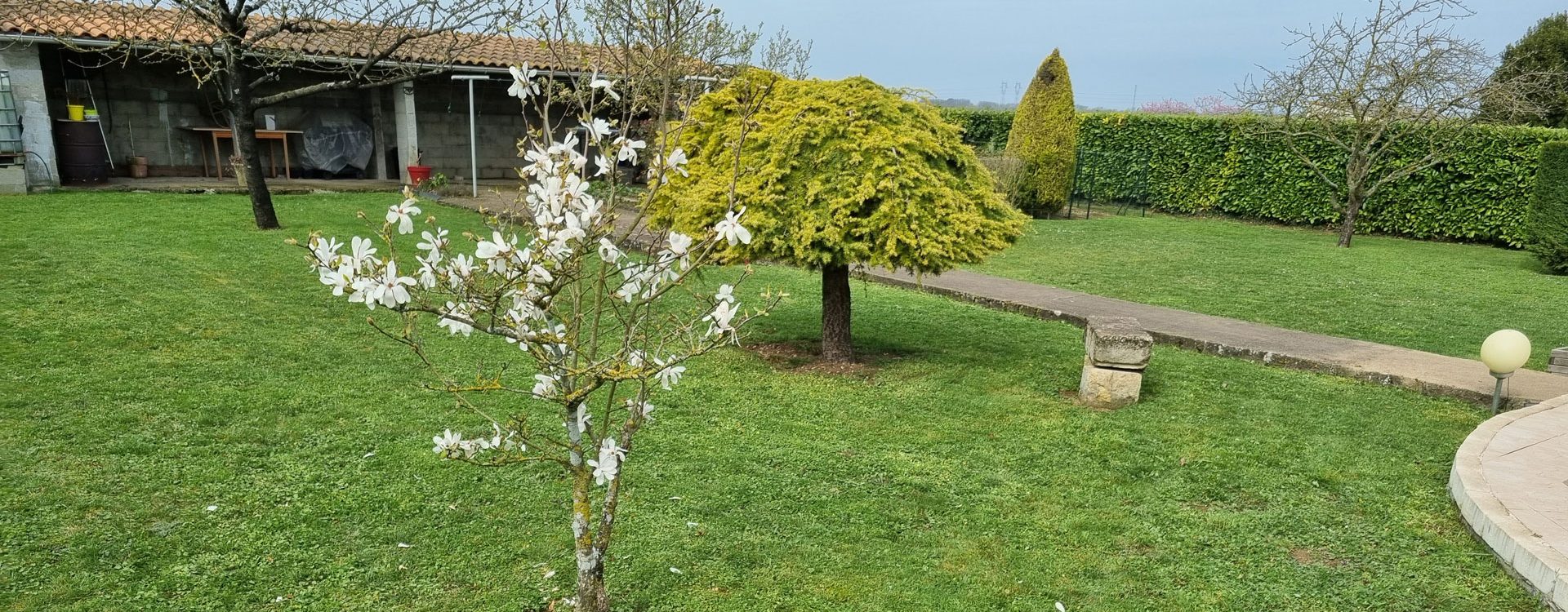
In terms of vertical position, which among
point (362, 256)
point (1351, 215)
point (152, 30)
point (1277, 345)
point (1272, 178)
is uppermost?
point (152, 30)

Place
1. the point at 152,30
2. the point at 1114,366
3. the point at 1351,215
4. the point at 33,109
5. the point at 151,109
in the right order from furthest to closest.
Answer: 1. the point at 151,109
2. the point at 1351,215
3. the point at 152,30
4. the point at 33,109
5. the point at 1114,366

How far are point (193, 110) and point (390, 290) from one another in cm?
1701

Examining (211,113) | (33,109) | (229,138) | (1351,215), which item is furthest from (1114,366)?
(211,113)

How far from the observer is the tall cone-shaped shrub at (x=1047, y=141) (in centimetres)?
1678

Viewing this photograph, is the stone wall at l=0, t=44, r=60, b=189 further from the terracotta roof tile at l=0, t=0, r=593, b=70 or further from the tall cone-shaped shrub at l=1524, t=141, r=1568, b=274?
the tall cone-shaped shrub at l=1524, t=141, r=1568, b=274

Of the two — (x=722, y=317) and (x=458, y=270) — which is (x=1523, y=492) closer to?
(x=722, y=317)

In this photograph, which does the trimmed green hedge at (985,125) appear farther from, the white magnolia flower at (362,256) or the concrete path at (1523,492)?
the white magnolia flower at (362,256)

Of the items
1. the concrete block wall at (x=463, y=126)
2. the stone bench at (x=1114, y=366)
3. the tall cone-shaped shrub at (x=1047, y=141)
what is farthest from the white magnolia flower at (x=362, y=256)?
the concrete block wall at (x=463, y=126)

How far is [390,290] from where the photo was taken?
2.37m

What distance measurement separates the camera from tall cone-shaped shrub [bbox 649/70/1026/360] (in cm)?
579

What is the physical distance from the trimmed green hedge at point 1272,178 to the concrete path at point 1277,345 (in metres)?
8.09

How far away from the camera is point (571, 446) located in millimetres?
3021

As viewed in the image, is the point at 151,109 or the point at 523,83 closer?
the point at 523,83

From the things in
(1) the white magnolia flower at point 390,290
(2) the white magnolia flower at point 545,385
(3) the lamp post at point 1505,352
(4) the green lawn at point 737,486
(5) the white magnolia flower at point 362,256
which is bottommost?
(4) the green lawn at point 737,486
